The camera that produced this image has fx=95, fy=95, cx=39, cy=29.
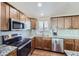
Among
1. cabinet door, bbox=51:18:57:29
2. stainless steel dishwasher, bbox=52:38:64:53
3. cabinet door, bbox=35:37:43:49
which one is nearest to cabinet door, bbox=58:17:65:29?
cabinet door, bbox=51:18:57:29

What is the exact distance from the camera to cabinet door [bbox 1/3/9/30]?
1.52m

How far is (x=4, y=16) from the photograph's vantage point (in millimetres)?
1576

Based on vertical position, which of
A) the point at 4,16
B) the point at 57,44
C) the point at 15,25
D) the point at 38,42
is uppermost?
the point at 4,16

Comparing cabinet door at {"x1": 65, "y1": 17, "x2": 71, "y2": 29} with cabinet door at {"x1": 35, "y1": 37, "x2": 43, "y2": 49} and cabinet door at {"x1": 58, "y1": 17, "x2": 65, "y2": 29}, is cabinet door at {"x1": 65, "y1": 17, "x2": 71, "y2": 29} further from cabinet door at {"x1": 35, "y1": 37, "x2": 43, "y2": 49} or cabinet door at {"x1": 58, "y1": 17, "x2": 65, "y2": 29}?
cabinet door at {"x1": 35, "y1": 37, "x2": 43, "y2": 49}

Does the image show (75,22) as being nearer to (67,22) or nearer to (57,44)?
(67,22)

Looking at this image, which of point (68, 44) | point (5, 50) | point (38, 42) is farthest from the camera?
point (68, 44)

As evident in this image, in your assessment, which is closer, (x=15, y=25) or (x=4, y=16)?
(x=4, y=16)

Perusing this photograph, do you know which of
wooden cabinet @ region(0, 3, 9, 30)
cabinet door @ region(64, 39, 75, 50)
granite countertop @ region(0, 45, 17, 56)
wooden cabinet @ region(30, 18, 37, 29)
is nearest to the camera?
granite countertop @ region(0, 45, 17, 56)

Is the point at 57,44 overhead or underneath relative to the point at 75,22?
underneath

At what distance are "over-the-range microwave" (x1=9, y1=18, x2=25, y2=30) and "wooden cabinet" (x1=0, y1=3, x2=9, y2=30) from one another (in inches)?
2.7

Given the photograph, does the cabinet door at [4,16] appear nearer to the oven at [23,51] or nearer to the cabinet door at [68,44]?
the oven at [23,51]

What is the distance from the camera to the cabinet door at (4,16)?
152 centimetres

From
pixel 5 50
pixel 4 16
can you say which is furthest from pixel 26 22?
pixel 5 50

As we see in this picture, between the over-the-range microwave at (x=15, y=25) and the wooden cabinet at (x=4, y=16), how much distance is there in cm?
7
